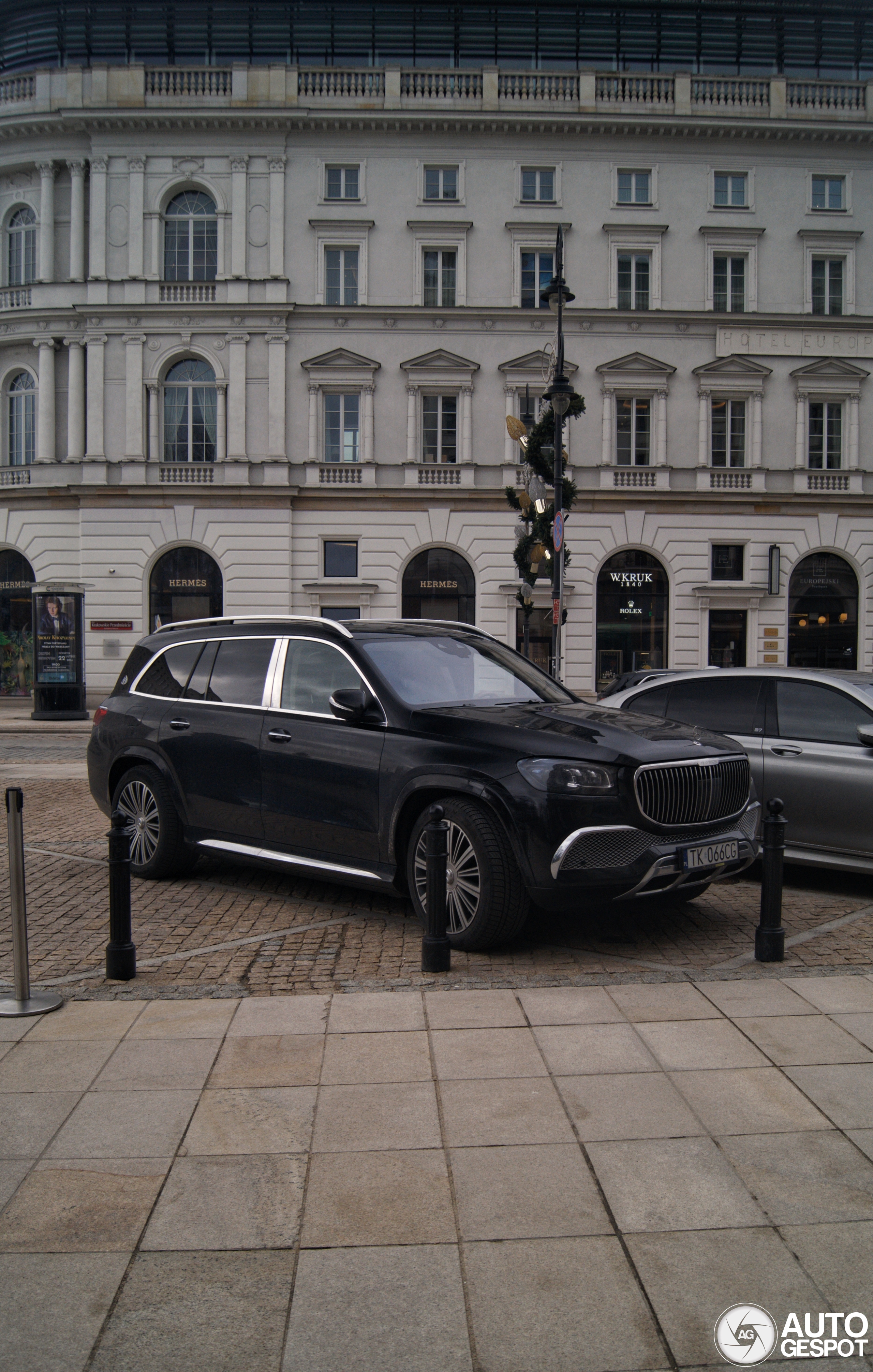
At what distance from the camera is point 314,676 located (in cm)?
687

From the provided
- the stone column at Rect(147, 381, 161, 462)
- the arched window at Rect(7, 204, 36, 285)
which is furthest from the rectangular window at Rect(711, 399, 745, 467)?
the arched window at Rect(7, 204, 36, 285)

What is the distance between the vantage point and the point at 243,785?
695cm

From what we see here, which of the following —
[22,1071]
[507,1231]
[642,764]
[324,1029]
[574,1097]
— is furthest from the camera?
[642,764]

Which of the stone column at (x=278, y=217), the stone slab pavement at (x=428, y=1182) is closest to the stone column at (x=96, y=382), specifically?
the stone column at (x=278, y=217)

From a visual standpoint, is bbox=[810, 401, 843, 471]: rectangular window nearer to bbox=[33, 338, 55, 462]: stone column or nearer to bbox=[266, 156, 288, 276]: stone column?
bbox=[266, 156, 288, 276]: stone column

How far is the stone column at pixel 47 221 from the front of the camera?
3241 centimetres

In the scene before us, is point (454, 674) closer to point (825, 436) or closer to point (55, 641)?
point (55, 641)

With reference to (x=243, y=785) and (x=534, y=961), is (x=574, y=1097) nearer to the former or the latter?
(x=534, y=961)

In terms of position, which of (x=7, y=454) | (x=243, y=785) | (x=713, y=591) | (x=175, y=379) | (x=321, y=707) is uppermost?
(x=175, y=379)

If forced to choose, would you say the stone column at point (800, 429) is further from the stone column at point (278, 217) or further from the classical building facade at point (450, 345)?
the stone column at point (278, 217)

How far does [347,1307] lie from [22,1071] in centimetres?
213

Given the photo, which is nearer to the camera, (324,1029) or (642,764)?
(324,1029)

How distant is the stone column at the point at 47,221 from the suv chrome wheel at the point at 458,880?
105 feet

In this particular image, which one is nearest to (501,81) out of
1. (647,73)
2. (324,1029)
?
(647,73)
